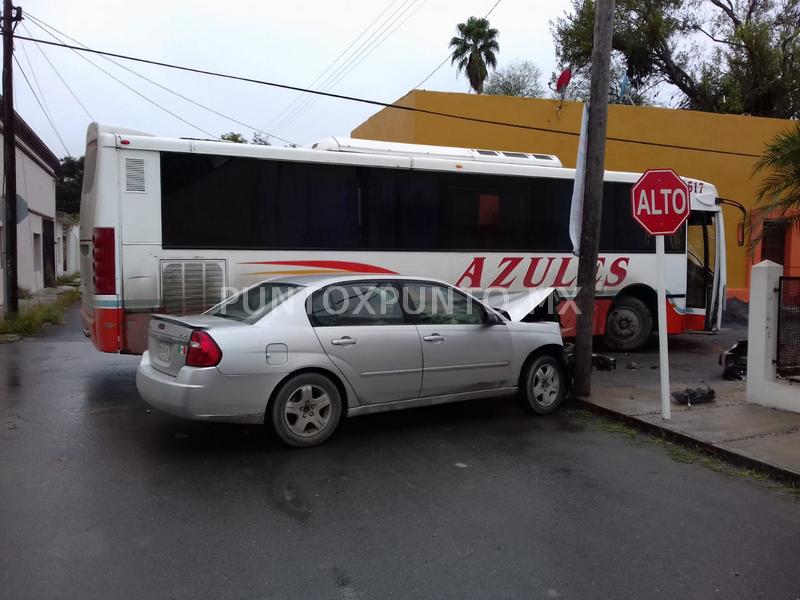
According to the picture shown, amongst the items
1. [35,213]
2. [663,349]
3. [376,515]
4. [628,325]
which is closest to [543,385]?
[663,349]

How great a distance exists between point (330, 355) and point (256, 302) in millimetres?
981

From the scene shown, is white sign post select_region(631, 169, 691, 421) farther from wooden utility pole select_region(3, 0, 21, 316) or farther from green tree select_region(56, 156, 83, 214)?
green tree select_region(56, 156, 83, 214)

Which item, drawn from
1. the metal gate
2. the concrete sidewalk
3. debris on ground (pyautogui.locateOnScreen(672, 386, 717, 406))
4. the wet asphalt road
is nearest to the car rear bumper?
the wet asphalt road

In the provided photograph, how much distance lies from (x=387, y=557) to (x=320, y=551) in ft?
1.31

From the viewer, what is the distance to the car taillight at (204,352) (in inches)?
213

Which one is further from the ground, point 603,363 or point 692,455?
point 603,363

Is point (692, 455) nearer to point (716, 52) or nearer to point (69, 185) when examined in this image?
point (716, 52)

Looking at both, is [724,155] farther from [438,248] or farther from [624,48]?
[438,248]

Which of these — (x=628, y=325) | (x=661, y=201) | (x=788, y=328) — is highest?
(x=661, y=201)

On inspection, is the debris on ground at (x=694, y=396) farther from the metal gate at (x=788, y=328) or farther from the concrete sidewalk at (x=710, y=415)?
the metal gate at (x=788, y=328)

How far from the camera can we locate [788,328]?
295 inches

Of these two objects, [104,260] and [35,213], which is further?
[35,213]

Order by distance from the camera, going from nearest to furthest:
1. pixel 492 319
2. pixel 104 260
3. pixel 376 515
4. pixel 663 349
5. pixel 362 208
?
pixel 376 515 < pixel 492 319 < pixel 663 349 < pixel 104 260 < pixel 362 208

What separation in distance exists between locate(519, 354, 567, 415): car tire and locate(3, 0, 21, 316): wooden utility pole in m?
11.8
